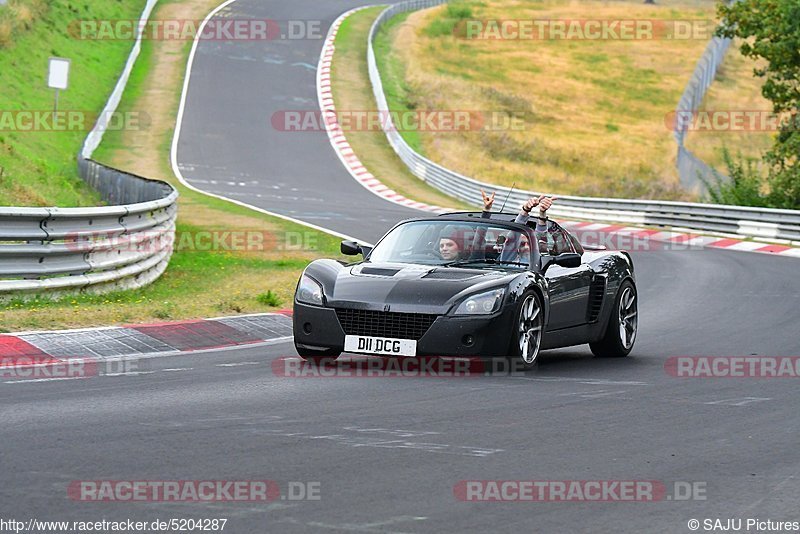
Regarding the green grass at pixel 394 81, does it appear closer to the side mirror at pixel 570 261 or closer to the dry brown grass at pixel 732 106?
the dry brown grass at pixel 732 106

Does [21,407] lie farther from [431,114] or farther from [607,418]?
[431,114]

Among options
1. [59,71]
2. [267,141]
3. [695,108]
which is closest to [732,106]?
[695,108]

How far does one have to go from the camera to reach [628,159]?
185 ft

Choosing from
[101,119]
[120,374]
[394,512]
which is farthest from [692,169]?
[394,512]

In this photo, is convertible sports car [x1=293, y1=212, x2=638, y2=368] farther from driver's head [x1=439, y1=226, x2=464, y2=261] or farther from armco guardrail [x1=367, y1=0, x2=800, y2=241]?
armco guardrail [x1=367, y1=0, x2=800, y2=241]

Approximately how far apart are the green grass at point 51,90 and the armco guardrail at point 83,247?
380 centimetres

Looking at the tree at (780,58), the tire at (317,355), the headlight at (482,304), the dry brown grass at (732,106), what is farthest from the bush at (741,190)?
the headlight at (482,304)

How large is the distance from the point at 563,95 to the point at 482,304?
60114 millimetres

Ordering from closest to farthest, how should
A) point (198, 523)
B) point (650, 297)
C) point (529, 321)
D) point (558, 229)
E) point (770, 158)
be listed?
point (198, 523)
point (529, 321)
point (558, 229)
point (650, 297)
point (770, 158)

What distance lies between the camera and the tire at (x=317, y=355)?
11531 mm

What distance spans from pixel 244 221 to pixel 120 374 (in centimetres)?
1899

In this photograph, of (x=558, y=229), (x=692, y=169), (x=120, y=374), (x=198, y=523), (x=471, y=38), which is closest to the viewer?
(x=198, y=523)

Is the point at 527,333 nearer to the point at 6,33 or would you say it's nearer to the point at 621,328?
the point at 621,328

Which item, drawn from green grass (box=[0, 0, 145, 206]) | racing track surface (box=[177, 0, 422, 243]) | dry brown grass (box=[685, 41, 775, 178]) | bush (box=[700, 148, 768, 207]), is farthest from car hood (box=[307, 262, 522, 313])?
dry brown grass (box=[685, 41, 775, 178])
